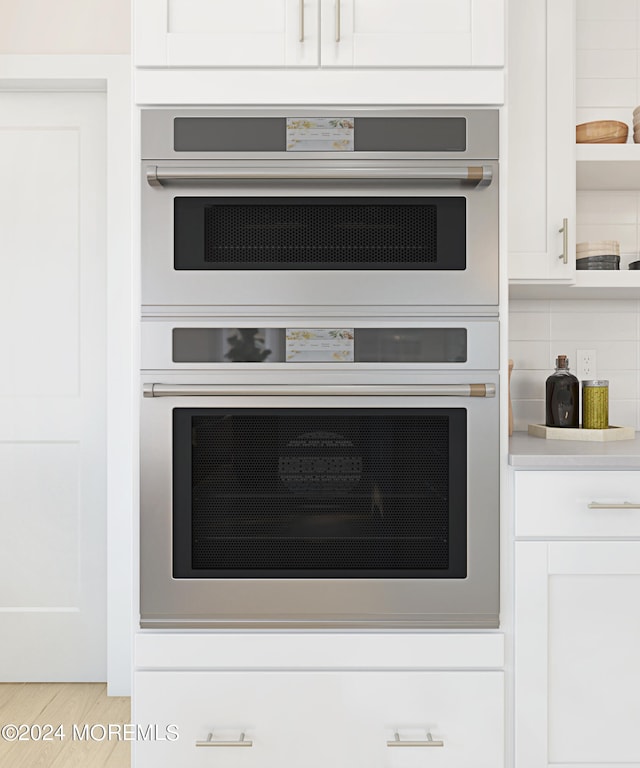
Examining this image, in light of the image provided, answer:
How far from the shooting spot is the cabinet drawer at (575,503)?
146 centimetres

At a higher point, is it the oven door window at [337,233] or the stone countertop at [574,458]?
the oven door window at [337,233]

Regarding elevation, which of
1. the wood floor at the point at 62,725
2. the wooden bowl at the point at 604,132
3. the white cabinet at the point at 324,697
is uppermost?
the wooden bowl at the point at 604,132

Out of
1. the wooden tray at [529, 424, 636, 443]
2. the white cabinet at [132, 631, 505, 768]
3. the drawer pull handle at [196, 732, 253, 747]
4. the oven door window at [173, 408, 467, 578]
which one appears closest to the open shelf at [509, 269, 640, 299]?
the wooden tray at [529, 424, 636, 443]

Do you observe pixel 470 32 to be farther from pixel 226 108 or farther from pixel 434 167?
pixel 226 108

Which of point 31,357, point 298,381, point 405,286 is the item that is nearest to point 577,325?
point 405,286

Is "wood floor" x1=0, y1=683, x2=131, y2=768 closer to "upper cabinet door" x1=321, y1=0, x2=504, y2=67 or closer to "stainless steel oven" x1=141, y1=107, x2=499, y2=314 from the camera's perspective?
"stainless steel oven" x1=141, y1=107, x2=499, y2=314

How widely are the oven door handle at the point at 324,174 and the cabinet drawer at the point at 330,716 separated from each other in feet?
3.88

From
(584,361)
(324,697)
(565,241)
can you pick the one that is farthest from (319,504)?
(584,361)

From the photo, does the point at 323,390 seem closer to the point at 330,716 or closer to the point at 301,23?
the point at 330,716

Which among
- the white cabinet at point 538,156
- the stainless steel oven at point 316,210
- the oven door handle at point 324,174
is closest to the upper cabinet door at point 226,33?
the stainless steel oven at point 316,210

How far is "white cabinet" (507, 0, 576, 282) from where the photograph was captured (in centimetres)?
172

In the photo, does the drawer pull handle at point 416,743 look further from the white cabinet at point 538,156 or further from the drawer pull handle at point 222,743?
the white cabinet at point 538,156

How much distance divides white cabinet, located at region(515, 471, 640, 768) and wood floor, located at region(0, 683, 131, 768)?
1207 millimetres

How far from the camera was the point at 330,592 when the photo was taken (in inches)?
58.7
